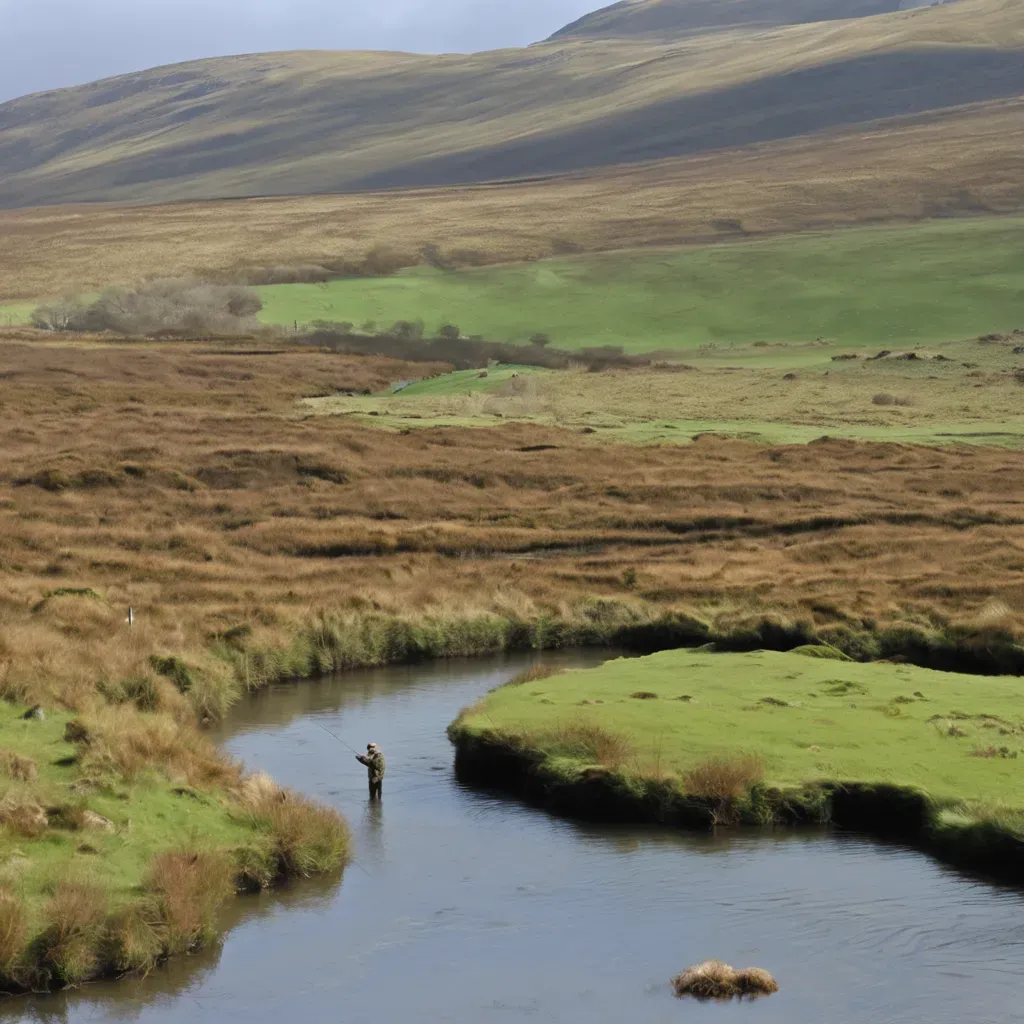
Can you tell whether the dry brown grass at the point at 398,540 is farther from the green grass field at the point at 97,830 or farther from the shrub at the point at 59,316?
the shrub at the point at 59,316

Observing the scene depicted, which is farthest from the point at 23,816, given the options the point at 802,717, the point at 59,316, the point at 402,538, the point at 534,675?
the point at 59,316

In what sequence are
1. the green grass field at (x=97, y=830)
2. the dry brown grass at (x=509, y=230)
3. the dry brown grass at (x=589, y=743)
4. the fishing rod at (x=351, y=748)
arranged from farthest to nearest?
the dry brown grass at (x=509, y=230), the fishing rod at (x=351, y=748), the dry brown grass at (x=589, y=743), the green grass field at (x=97, y=830)

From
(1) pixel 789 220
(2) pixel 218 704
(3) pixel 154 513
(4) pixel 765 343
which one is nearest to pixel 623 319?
(4) pixel 765 343

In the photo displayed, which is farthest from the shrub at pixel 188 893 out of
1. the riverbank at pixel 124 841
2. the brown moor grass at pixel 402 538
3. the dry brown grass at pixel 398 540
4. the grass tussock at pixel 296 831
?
the brown moor grass at pixel 402 538

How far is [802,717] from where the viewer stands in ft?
90.0

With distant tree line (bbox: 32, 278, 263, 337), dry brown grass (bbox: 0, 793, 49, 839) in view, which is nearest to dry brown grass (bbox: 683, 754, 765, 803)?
dry brown grass (bbox: 0, 793, 49, 839)

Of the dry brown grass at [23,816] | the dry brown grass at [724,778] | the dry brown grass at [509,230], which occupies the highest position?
the dry brown grass at [509,230]

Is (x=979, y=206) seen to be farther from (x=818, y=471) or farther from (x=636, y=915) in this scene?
(x=636, y=915)

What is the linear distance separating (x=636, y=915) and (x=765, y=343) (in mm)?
107300

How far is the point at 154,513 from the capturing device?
5119 centimetres

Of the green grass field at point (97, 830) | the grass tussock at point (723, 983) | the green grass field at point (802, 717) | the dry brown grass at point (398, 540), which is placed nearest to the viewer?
the grass tussock at point (723, 983)

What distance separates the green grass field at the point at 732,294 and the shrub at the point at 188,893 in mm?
107013

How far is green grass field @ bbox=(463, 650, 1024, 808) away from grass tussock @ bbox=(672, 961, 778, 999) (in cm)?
617

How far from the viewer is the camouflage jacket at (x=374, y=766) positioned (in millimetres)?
25156
